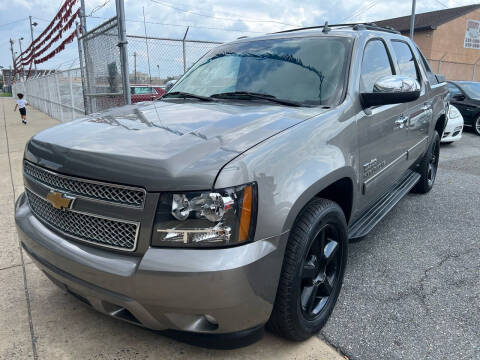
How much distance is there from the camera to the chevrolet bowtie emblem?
1.97 m

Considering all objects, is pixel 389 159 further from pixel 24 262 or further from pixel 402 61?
pixel 24 262

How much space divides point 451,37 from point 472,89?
2652 cm

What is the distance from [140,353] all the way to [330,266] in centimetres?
125

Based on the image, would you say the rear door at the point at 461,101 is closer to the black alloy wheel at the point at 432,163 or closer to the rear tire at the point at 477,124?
the rear tire at the point at 477,124

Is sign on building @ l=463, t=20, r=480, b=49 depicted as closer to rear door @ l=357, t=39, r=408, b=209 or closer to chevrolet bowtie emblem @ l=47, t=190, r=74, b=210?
rear door @ l=357, t=39, r=408, b=209

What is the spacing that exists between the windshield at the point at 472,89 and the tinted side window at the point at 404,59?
7.86 m

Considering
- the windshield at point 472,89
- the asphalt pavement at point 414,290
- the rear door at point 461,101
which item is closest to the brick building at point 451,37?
Answer: the windshield at point 472,89

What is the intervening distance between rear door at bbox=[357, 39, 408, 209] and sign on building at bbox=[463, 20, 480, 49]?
38.0 meters

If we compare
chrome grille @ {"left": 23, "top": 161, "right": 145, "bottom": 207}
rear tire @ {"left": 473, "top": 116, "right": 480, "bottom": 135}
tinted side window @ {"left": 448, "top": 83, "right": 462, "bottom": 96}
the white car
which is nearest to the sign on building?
tinted side window @ {"left": 448, "top": 83, "right": 462, "bottom": 96}

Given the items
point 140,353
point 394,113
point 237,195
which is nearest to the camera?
point 237,195

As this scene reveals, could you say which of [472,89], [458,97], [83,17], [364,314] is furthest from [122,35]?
[472,89]

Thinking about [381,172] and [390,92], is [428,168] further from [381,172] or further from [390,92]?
[390,92]

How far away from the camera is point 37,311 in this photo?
2.65 m

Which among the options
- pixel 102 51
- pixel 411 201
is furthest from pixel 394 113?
pixel 102 51
